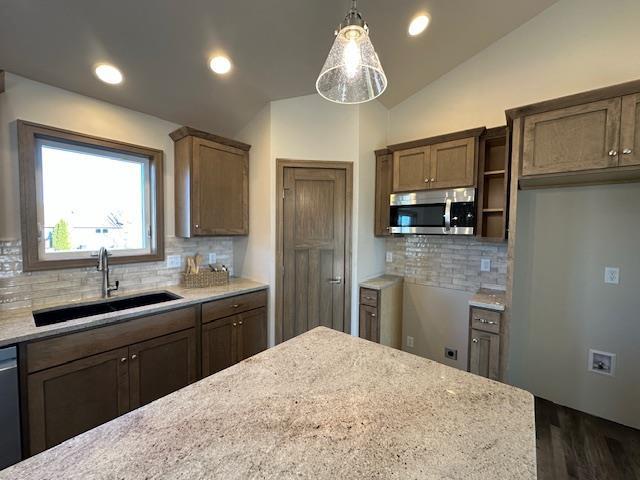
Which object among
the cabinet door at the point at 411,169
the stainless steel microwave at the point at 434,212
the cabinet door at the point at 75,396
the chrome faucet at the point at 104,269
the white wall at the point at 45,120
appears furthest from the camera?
the cabinet door at the point at 411,169

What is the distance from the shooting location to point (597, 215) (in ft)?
6.88

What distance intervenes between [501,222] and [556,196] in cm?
43

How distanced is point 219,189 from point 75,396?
1774mm

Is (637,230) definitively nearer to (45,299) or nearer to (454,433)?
(454,433)

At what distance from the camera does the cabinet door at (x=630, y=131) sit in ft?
5.15

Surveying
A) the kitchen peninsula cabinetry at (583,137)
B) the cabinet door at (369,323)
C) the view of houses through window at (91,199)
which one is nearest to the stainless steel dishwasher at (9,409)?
the view of houses through window at (91,199)

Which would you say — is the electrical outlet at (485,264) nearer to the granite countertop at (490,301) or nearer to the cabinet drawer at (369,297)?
the granite countertop at (490,301)

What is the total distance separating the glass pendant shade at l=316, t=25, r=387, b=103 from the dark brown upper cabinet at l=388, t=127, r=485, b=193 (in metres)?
1.47

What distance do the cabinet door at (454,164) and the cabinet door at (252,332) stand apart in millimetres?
2019

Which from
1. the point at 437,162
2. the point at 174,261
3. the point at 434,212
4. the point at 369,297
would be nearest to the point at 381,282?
the point at 369,297

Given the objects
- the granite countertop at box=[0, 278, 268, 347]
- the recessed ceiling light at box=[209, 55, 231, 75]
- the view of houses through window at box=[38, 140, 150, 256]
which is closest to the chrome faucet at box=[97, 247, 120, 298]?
the granite countertop at box=[0, 278, 268, 347]

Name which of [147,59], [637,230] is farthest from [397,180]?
[147,59]

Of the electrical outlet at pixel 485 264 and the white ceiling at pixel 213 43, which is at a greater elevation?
the white ceiling at pixel 213 43

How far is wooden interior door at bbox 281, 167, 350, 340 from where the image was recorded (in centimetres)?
264
